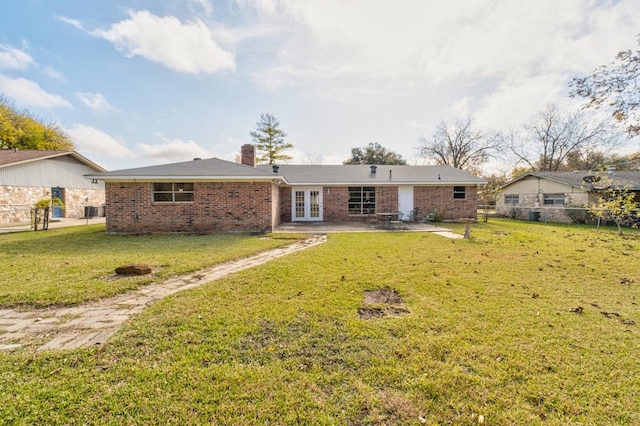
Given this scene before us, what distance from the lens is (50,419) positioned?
1945mm

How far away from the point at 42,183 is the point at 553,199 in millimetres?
35086

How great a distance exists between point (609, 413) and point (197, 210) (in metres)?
12.4

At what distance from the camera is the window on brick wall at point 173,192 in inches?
466

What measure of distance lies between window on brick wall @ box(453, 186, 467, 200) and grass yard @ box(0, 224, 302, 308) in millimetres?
11407

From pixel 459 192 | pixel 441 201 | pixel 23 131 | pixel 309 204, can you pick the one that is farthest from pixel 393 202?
pixel 23 131

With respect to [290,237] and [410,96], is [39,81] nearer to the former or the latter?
[290,237]

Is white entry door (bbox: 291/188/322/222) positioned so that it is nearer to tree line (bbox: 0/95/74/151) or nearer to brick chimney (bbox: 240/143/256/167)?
brick chimney (bbox: 240/143/256/167)

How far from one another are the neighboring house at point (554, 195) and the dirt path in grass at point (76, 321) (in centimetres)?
2195

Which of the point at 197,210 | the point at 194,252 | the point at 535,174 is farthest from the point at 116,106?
the point at 535,174

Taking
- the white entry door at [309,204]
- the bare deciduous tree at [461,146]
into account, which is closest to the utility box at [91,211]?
the white entry door at [309,204]

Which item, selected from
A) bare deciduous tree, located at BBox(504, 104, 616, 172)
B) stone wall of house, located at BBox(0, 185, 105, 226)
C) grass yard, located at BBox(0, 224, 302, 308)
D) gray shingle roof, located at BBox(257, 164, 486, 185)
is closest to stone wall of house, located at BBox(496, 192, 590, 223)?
gray shingle roof, located at BBox(257, 164, 486, 185)

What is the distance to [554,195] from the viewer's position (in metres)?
19.4

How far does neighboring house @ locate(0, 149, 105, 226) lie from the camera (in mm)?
16188

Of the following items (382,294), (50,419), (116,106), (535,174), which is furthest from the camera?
(535,174)
